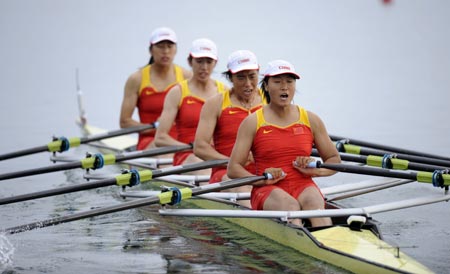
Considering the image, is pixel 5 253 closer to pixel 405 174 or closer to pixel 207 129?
pixel 207 129

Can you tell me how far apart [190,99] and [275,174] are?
277cm

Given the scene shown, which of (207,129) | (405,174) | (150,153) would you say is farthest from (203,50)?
(405,174)

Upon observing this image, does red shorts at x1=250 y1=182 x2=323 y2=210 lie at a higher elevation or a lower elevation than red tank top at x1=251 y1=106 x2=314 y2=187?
lower

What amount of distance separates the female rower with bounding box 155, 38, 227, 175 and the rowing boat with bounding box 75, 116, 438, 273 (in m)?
2.40

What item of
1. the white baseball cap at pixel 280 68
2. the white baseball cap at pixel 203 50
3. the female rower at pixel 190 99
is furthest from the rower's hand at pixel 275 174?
the white baseball cap at pixel 203 50

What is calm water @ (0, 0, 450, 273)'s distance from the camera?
8133mm

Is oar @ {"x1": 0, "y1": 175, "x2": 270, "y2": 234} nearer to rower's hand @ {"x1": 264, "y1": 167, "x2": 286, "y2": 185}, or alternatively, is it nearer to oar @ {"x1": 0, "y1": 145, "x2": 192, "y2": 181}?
rower's hand @ {"x1": 264, "y1": 167, "x2": 286, "y2": 185}

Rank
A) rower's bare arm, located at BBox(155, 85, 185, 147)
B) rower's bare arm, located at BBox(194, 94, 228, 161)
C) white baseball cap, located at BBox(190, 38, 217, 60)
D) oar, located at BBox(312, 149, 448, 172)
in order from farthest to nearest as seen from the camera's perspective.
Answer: rower's bare arm, located at BBox(155, 85, 185, 147), white baseball cap, located at BBox(190, 38, 217, 60), rower's bare arm, located at BBox(194, 94, 228, 161), oar, located at BBox(312, 149, 448, 172)

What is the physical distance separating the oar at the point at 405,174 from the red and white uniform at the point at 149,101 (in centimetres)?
410

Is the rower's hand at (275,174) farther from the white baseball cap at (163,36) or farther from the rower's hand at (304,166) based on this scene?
the white baseball cap at (163,36)

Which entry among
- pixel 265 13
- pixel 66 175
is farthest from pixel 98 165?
pixel 265 13

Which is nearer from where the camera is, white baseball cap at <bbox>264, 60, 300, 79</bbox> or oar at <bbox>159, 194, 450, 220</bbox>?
oar at <bbox>159, 194, 450, 220</bbox>

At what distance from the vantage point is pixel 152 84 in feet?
38.2

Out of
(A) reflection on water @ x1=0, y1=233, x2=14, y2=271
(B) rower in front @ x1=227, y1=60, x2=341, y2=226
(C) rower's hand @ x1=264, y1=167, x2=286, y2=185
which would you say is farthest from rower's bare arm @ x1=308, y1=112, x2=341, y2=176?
(A) reflection on water @ x1=0, y1=233, x2=14, y2=271
